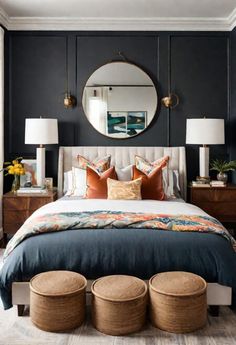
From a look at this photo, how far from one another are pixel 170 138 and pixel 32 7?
2287 millimetres

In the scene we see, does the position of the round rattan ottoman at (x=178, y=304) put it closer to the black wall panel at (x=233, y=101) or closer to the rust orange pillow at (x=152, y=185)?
the rust orange pillow at (x=152, y=185)

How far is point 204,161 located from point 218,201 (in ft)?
1.68

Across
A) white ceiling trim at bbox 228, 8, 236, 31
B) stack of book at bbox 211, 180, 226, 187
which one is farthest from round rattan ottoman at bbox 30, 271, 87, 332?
white ceiling trim at bbox 228, 8, 236, 31

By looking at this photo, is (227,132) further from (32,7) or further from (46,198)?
(32,7)

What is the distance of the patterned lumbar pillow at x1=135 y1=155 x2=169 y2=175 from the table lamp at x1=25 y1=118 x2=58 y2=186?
102 cm

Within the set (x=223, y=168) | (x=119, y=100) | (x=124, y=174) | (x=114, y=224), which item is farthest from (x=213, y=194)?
(x=114, y=224)

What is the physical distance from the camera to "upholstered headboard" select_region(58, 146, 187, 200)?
5.61 m

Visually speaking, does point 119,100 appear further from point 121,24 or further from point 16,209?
point 16,209

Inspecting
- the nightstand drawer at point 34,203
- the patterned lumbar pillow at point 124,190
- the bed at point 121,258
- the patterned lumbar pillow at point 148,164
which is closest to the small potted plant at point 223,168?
the patterned lumbar pillow at point 148,164

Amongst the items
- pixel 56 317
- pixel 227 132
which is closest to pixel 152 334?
pixel 56 317

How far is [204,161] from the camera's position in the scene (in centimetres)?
543

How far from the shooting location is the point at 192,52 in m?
5.70

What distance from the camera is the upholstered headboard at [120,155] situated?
561 cm

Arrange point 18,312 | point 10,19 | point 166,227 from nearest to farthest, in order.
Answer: point 18,312 < point 166,227 < point 10,19
